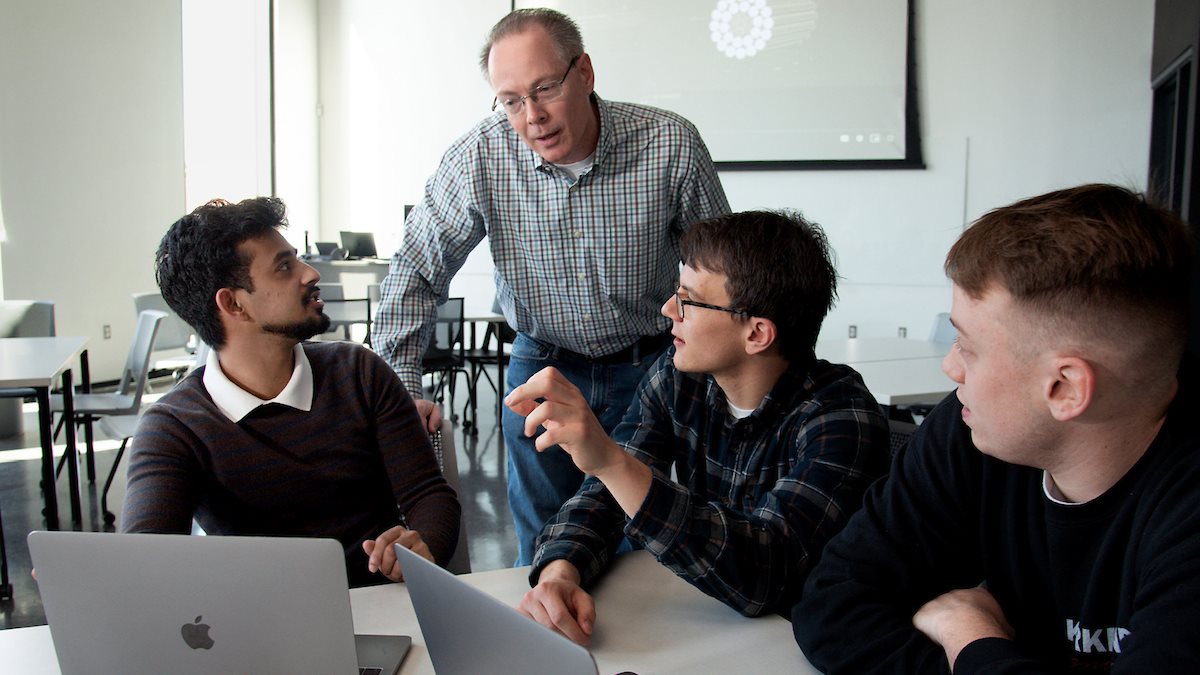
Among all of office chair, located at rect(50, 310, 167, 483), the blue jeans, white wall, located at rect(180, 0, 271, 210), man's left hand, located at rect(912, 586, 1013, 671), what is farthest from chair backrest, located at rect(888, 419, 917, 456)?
white wall, located at rect(180, 0, 271, 210)

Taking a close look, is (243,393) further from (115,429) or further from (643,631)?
(115,429)

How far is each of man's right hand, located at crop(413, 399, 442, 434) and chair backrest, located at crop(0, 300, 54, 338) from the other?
3831 millimetres

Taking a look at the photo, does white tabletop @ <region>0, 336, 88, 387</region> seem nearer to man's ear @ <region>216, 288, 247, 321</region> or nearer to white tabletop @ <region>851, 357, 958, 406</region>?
man's ear @ <region>216, 288, 247, 321</region>

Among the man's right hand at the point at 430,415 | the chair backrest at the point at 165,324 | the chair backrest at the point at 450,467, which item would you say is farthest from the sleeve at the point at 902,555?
the chair backrest at the point at 165,324

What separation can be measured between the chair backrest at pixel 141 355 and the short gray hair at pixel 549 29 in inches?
113

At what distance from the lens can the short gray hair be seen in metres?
2.14

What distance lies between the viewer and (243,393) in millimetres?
1741

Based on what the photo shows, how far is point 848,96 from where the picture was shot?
7.04 metres

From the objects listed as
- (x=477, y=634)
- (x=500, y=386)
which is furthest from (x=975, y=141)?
(x=477, y=634)

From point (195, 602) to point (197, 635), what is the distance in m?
0.04

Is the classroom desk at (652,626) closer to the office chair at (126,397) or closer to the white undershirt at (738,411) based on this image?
the white undershirt at (738,411)

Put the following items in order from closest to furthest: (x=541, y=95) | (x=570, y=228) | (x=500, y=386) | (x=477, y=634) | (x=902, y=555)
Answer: (x=477, y=634) → (x=902, y=555) → (x=541, y=95) → (x=570, y=228) → (x=500, y=386)

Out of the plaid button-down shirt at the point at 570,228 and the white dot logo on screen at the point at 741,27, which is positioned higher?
the white dot logo on screen at the point at 741,27

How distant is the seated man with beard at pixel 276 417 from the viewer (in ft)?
5.64
